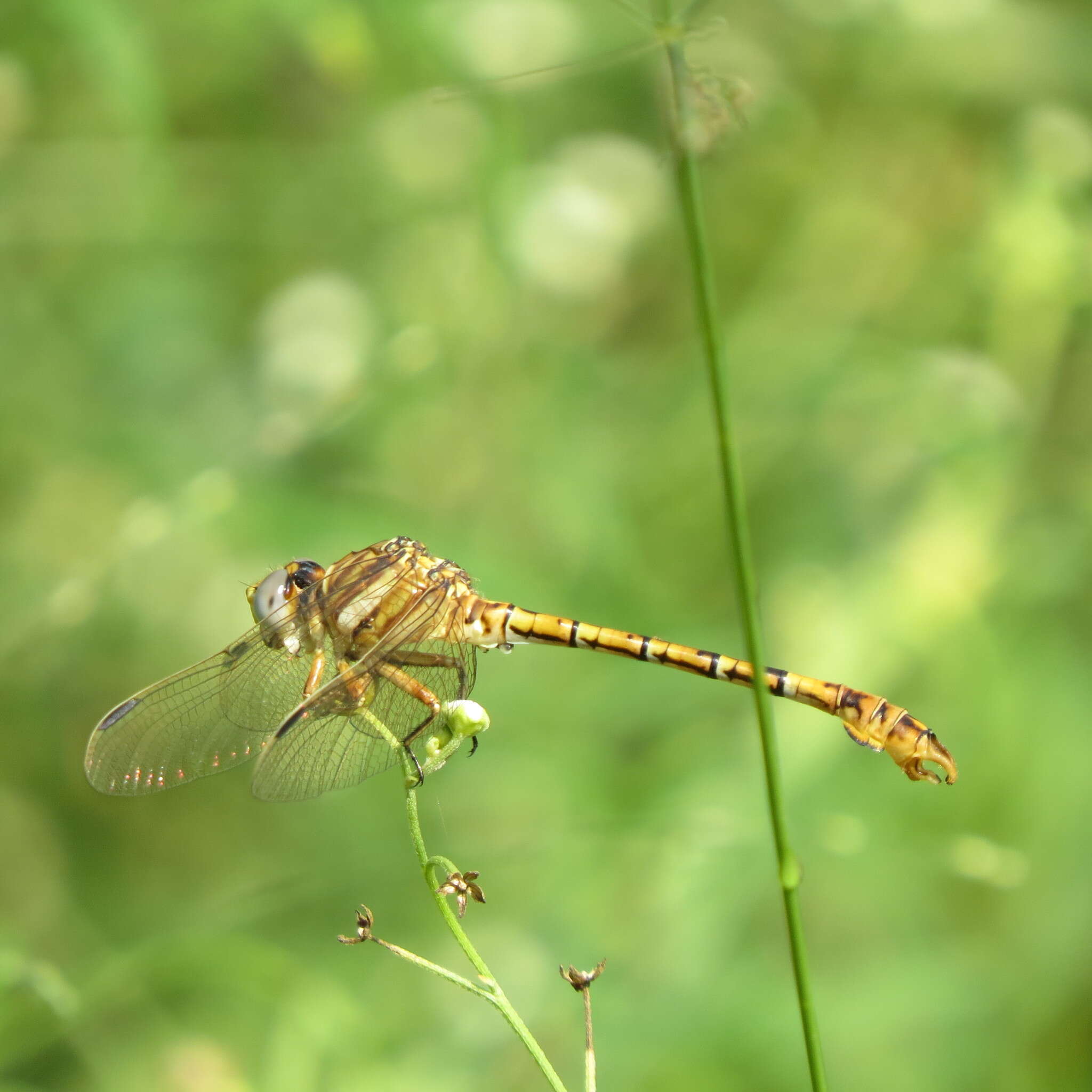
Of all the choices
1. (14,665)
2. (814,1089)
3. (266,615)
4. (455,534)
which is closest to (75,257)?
(14,665)

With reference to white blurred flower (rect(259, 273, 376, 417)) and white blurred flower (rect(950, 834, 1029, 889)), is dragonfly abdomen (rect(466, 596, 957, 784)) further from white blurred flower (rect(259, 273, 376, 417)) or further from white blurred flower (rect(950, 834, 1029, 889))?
white blurred flower (rect(259, 273, 376, 417))

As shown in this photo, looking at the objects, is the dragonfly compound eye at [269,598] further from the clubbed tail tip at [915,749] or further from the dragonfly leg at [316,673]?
the clubbed tail tip at [915,749]

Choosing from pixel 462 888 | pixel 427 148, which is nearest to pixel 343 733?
pixel 462 888

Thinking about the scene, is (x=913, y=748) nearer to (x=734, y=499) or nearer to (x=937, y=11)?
(x=734, y=499)

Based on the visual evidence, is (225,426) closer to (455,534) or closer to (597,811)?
(455,534)

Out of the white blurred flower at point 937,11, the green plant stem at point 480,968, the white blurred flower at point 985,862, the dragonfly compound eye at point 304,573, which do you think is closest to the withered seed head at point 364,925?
the green plant stem at point 480,968

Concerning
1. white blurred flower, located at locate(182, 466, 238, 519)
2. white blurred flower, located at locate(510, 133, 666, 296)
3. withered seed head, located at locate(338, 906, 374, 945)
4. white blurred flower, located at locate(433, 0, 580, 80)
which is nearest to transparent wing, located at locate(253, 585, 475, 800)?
withered seed head, located at locate(338, 906, 374, 945)
